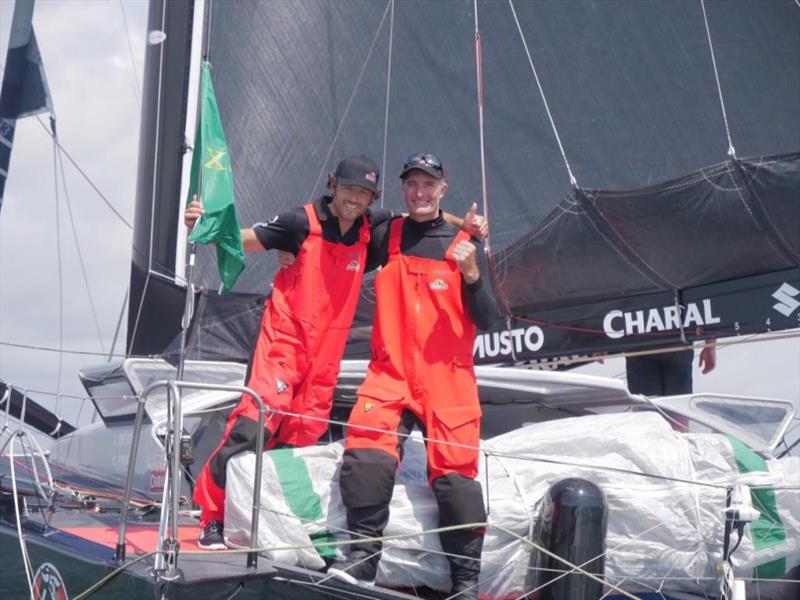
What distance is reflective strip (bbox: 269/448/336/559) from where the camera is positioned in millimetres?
2809

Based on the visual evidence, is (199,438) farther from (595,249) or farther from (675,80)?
(675,80)

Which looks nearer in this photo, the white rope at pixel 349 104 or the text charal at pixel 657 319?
the text charal at pixel 657 319

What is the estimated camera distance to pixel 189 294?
308 centimetres

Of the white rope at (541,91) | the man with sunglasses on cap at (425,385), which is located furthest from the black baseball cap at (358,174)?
the white rope at (541,91)

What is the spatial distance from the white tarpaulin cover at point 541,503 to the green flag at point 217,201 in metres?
0.62

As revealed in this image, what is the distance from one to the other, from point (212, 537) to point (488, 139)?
8.12 ft

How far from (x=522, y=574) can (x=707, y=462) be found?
2.03 ft

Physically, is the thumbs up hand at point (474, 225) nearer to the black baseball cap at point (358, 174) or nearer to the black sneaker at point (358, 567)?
the black baseball cap at point (358, 174)

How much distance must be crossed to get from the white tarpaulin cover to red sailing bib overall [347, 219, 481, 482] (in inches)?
4.9

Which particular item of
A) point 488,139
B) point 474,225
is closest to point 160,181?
point 488,139

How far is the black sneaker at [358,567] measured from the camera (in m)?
2.67

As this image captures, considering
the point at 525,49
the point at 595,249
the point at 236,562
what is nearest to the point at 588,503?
the point at 236,562

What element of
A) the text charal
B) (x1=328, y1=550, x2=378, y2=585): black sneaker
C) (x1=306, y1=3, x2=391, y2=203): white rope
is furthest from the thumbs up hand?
(x1=306, y1=3, x2=391, y2=203): white rope

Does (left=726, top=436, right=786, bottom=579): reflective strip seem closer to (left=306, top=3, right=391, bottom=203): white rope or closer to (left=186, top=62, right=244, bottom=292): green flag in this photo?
(left=186, top=62, right=244, bottom=292): green flag
